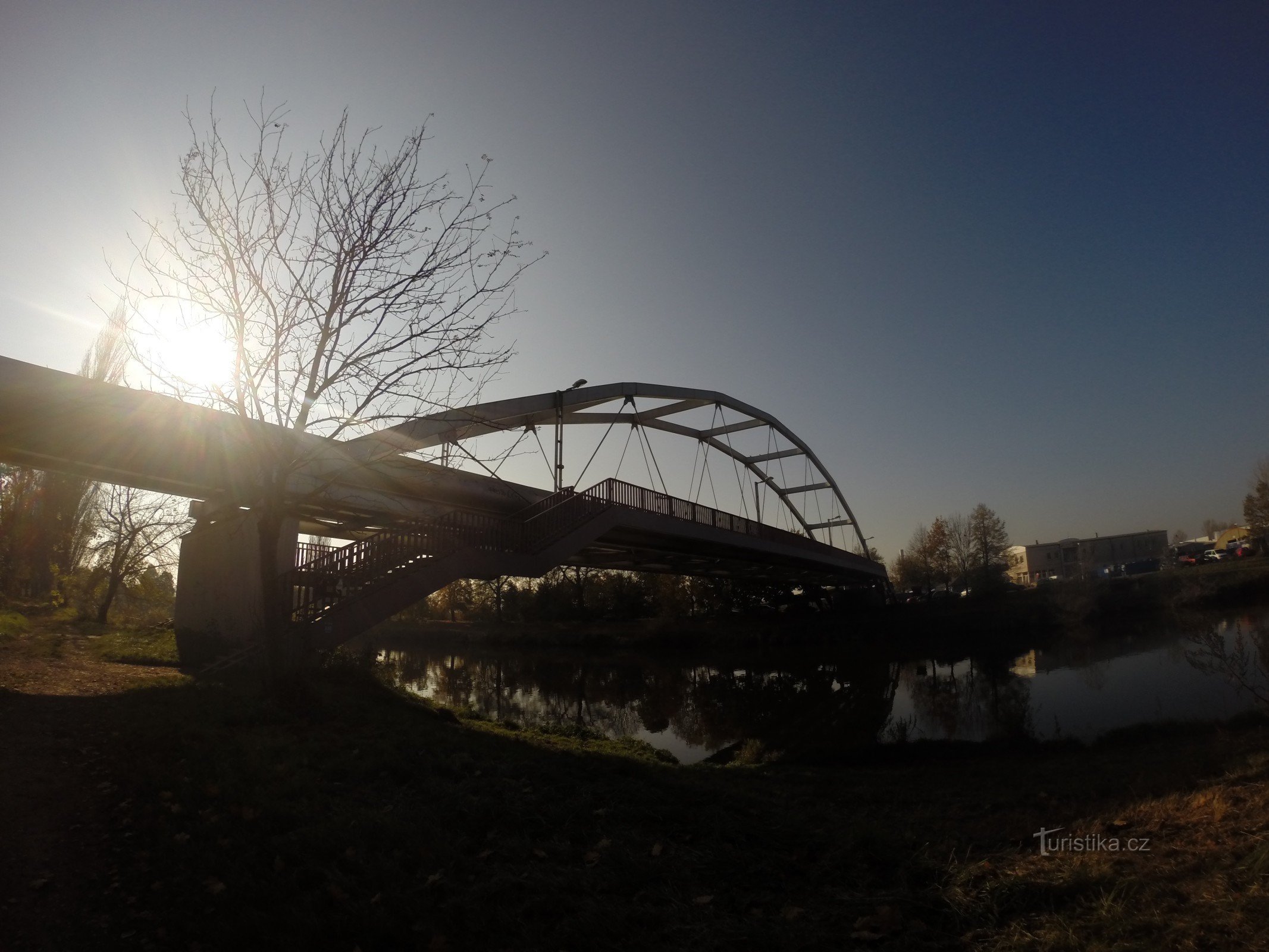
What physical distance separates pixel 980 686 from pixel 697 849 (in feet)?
81.1

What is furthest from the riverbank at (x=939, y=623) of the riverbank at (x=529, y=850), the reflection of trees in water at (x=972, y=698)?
the riverbank at (x=529, y=850)

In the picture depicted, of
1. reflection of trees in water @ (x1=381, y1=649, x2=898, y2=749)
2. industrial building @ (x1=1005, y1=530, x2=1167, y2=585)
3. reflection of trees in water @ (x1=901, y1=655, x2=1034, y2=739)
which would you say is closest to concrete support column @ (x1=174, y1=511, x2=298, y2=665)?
reflection of trees in water @ (x1=381, y1=649, x2=898, y2=749)

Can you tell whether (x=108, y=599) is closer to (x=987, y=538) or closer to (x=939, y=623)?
(x=939, y=623)

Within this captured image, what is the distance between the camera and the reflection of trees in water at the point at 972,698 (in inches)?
713

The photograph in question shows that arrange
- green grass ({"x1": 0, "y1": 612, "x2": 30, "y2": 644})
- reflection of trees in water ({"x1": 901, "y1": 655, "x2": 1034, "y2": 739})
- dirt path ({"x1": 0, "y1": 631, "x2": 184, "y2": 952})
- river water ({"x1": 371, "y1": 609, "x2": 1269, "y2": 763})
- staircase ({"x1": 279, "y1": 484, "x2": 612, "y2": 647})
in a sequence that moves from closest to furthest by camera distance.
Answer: dirt path ({"x1": 0, "y1": 631, "x2": 184, "y2": 952}) < staircase ({"x1": 279, "y1": 484, "x2": 612, "y2": 647}) < green grass ({"x1": 0, "y1": 612, "x2": 30, "y2": 644}) < river water ({"x1": 371, "y1": 609, "x2": 1269, "y2": 763}) < reflection of trees in water ({"x1": 901, "y1": 655, "x2": 1034, "y2": 739})

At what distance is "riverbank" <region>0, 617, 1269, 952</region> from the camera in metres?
4.14

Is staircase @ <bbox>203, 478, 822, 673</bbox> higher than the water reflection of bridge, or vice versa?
staircase @ <bbox>203, 478, 822, 673</bbox>

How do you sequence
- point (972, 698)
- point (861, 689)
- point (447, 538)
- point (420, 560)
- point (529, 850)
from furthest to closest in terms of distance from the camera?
point (861, 689) < point (972, 698) < point (447, 538) < point (420, 560) < point (529, 850)

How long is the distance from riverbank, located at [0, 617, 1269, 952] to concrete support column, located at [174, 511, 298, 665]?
7.36 m

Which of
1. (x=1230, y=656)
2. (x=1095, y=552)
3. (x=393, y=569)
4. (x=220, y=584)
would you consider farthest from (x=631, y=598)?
(x=1095, y=552)

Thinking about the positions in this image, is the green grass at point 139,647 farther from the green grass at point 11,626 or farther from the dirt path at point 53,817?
the dirt path at point 53,817

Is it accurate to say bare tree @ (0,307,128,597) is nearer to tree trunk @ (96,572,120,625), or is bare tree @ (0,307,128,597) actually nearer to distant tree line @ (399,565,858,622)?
tree trunk @ (96,572,120,625)

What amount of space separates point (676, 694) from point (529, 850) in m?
24.7

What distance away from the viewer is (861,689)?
2873cm
